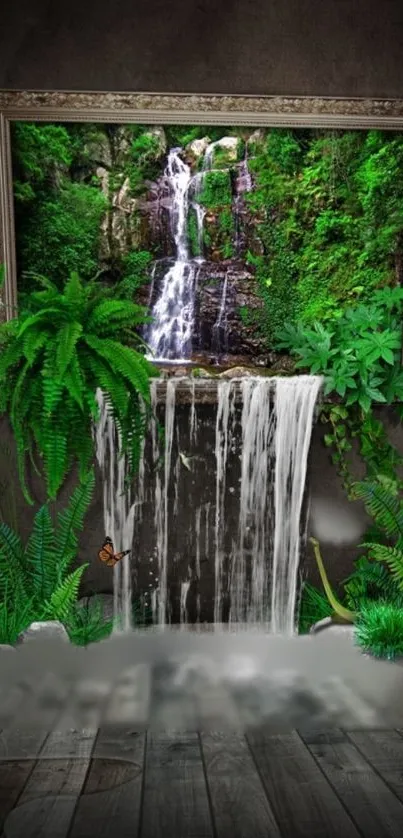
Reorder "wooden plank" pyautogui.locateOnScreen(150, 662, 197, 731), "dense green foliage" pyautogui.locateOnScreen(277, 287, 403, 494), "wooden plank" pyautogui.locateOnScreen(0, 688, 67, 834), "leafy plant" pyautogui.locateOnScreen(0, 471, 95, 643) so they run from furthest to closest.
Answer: "dense green foliage" pyautogui.locateOnScreen(277, 287, 403, 494), "leafy plant" pyautogui.locateOnScreen(0, 471, 95, 643), "wooden plank" pyautogui.locateOnScreen(150, 662, 197, 731), "wooden plank" pyautogui.locateOnScreen(0, 688, 67, 834)

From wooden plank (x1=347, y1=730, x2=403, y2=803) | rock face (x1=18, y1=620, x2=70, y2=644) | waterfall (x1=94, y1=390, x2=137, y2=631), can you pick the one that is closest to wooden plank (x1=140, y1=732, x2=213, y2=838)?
wooden plank (x1=347, y1=730, x2=403, y2=803)

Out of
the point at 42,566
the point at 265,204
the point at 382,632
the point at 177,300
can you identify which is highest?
the point at 265,204

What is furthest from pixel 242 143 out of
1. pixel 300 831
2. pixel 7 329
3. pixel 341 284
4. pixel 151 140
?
pixel 300 831

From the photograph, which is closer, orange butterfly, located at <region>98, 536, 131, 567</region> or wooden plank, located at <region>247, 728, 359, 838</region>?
wooden plank, located at <region>247, 728, 359, 838</region>

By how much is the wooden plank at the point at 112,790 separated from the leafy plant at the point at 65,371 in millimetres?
962

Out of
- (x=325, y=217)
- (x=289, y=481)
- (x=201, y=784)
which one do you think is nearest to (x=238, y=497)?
(x=289, y=481)

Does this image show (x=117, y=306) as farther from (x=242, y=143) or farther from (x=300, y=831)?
(x=300, y=831)

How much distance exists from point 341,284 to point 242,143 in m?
0.81

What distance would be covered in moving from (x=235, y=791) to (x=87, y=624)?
1.32 metres

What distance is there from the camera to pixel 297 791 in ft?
5.32

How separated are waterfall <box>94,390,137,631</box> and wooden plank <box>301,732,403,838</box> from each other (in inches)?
54.0

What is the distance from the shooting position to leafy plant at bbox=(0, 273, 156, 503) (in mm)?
2297

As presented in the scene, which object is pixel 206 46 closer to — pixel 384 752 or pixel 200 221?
pixel 200 221

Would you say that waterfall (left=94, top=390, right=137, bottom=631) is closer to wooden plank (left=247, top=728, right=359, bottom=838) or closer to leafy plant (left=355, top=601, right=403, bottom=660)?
leafy plant (left=355, top=601, right=403, bottom=660)
